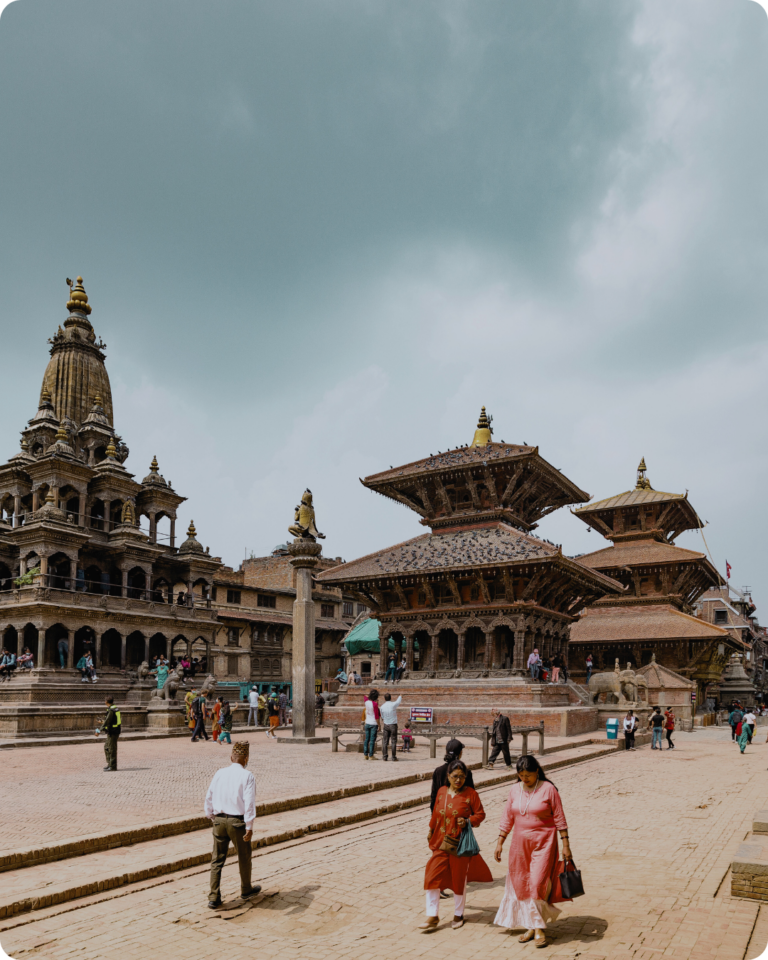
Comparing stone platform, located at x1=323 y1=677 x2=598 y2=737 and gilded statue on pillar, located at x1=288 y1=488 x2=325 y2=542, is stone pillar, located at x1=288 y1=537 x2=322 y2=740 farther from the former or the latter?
stone platform, located at x1=323 y1=677 x2=598 y2=737

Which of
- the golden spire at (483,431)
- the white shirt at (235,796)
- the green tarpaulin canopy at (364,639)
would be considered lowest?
the white shirt at (235,796)

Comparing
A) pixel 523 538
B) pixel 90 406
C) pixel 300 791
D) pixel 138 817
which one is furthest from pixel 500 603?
pixel 90 406

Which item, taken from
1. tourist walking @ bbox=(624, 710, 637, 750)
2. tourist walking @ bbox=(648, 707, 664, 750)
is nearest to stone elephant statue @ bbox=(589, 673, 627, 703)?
tourist walking @ bbox=(648, 707, 664, 750)

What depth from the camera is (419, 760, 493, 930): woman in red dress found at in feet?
22.5

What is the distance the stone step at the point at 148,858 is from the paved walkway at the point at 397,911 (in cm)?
23

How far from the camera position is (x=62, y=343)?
164 feet

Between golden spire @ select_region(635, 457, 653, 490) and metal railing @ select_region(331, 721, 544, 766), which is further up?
golden spire @ select_region(635, 457, 653, 490)

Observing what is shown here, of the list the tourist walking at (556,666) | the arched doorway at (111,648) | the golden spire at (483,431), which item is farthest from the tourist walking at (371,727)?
the arched doorway at (111,648)

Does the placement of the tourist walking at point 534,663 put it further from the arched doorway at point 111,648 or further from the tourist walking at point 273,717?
the arched doorway at point 111,648

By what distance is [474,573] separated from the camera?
3247 cm

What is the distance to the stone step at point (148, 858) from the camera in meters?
7.64

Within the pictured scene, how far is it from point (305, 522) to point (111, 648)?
73.9 feet

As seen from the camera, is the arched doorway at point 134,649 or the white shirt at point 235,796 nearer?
the white shirt at point 235,796

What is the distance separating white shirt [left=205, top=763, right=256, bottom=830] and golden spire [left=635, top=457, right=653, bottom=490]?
5038cm
